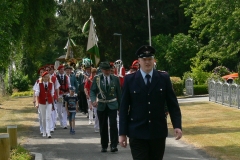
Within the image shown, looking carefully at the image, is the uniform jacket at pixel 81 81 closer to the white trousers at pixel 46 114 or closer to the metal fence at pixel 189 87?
the white trousers at pixel 46 114

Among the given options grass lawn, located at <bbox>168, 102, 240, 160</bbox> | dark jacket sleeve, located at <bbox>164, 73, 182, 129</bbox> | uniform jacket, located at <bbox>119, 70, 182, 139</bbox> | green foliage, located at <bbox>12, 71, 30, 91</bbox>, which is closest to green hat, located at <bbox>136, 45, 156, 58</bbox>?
uniform jacket, located at <bbox>119, 70, 182, 139</bbox>

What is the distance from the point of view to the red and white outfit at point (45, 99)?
17.7 meters

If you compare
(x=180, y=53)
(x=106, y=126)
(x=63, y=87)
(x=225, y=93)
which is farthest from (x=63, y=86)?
(x=180, y=53)

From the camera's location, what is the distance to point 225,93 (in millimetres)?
30344

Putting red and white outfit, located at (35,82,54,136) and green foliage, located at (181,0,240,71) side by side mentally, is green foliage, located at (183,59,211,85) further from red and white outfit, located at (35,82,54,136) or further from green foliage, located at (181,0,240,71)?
red and white outfit, located at (35,82,54,136)

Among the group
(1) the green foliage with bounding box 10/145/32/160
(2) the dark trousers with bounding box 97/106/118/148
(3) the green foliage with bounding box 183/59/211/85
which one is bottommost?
(1) the green foliage with bounding box 10/145/32/160

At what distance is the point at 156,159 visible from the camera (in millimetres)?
8320

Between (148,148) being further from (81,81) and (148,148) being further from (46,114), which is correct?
(81,81)

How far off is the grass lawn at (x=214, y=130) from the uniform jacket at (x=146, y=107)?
184 inches

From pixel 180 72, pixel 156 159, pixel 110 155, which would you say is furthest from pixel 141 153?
pixel 180 72

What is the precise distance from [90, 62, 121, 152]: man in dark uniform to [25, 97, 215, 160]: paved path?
35 centimetres

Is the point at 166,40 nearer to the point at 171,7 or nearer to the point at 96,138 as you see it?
the point at 171,7

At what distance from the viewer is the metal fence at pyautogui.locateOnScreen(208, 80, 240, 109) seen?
2783cm

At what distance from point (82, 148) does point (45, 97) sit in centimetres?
317
